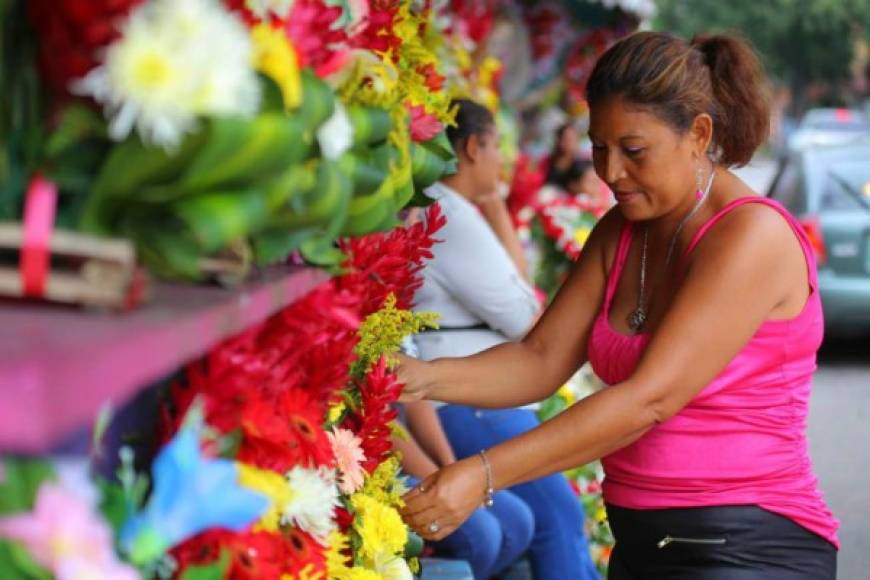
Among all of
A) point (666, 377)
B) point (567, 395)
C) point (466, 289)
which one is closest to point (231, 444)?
point (666, 377)

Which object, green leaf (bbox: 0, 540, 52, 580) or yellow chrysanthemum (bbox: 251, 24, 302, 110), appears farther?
yellow chrysanthemum (bbox: 251, 24, 302, 110)

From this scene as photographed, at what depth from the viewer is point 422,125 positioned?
221 cm

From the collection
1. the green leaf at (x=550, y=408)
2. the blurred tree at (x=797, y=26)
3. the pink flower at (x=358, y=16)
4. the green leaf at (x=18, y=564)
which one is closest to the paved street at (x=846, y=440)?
the green leaf at (x=550, y=408)

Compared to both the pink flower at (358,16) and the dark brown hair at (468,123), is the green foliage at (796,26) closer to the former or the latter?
the dark brown hair at (468,123)

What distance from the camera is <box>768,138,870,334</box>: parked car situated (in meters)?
8.92

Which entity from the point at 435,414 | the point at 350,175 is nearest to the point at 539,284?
the point at 435,414

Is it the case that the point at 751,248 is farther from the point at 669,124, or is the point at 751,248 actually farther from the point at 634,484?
the point at 634,484

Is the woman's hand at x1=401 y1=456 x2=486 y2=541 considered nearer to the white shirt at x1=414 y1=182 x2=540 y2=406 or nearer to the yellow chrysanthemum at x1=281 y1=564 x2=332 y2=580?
the yellow chrysanthemum at x1=281 y1=564 x2=332 y2=580

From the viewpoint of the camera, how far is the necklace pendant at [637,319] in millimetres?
2584

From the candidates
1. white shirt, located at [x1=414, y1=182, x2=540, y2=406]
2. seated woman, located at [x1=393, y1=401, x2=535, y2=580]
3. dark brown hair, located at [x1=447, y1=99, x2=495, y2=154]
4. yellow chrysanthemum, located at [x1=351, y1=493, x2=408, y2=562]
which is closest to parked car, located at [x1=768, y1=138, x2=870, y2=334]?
dark brown hair, located at [x1=447, y1=99, x2=495, y2=154]

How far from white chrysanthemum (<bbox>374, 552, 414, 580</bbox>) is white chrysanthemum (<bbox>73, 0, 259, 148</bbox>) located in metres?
1.29

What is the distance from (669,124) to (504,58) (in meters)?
5.88

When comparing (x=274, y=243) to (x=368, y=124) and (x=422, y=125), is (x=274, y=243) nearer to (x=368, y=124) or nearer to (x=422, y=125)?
(x=368, y=124)

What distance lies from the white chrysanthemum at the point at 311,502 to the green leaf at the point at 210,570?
8.4 inches
